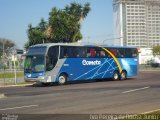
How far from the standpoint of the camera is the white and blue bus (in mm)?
30703

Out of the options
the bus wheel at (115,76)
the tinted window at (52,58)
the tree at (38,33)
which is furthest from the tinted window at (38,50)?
the tree at (38,33)

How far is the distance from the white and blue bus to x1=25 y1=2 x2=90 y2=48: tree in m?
13.7

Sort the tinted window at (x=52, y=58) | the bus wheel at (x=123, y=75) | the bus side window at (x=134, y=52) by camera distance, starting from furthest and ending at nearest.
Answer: the bus side window at (x=134, y=52) → the bus wheel at (x=123, y=75) → the tinted window at (x=52, y=58)

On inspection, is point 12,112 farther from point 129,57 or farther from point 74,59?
point 129,57

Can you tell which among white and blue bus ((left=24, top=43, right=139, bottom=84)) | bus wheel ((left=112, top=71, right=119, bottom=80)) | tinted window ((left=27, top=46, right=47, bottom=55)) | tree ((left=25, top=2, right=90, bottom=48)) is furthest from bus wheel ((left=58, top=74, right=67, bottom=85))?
tree ((left=25, top=2, right=90, bottom=48))

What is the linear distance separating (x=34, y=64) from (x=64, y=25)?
20.0 metres

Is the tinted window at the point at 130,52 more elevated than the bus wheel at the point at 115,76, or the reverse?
the tinted window at the point at 130,52

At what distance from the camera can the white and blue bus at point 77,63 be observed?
30.7 m

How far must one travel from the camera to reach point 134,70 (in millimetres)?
38781

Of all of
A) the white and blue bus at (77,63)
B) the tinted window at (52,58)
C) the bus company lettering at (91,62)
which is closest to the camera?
the tinted window at (52,58)

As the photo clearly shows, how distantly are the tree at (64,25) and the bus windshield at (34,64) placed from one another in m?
19.0

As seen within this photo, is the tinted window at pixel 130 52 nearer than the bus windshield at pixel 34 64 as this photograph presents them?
No

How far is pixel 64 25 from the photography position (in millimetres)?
50500

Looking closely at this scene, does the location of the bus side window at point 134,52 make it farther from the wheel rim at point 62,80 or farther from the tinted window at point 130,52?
the wheel rim at point 62,80
